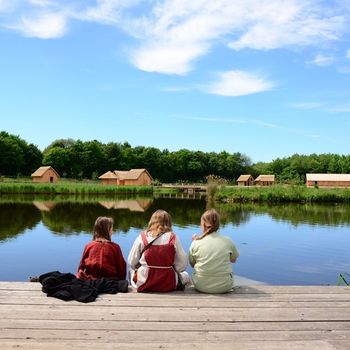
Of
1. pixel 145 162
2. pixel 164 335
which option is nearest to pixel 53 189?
pixel 145 162

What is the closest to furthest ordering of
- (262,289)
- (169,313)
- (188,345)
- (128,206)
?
(188,345) → (169,313) → (262,289) → (128,206)

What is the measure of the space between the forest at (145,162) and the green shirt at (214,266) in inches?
2296

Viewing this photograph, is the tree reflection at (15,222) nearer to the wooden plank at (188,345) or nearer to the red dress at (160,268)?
the red dress at (160,268)

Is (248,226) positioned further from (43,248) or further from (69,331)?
(69,331)

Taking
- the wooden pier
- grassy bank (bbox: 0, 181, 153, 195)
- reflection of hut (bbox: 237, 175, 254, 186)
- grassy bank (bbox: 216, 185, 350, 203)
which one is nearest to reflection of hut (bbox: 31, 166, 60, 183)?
grassy bank (bbox: 0, 181, 153, 195)

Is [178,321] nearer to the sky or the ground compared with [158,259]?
nearer to the ground

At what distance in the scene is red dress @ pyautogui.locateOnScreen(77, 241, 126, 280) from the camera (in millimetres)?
4551

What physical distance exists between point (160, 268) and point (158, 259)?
0.32ft

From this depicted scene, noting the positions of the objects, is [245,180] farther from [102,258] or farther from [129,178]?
[102,258]

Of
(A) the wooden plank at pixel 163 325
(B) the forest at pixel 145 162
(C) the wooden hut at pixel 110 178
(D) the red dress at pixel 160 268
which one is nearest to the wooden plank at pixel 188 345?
(A) the wooden plank at pixel 163 325

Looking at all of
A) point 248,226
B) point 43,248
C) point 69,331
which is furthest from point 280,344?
point 248,226

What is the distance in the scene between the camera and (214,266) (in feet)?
14.3

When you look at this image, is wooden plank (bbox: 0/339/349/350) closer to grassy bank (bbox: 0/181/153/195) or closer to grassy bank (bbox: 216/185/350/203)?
grassy bank (bbox: 216/185/350/203)

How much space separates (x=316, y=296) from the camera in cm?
433
